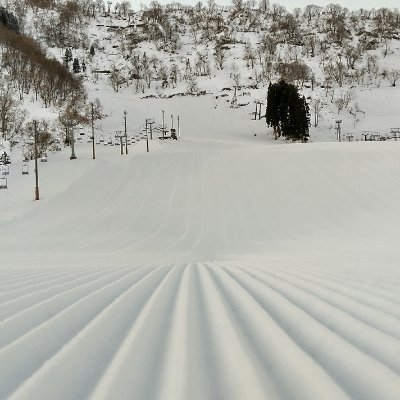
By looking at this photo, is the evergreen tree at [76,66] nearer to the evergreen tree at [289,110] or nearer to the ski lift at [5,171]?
the evergreen tree at [289,110]

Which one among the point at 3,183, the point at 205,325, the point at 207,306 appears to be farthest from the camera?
the point at 3,183

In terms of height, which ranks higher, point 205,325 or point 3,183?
point 3,183

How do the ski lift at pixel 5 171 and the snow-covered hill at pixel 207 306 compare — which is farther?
the ski lift at pixel 5 171

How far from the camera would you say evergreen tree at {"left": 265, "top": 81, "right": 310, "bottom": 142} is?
61.1 m

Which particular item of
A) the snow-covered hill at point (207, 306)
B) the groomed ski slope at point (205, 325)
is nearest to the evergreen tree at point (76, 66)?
the snow-covered hill at point (207, 306)

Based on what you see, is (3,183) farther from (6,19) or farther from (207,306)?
(6,19)

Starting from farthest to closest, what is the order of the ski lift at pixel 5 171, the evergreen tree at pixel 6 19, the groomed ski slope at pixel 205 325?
the evergreen tree at pixel 6 19 < the ski lift at pixel 5 171 < the groomed ski slope at pixel 205 325

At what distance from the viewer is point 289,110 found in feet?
203

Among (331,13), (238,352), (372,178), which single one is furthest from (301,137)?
(331,13)

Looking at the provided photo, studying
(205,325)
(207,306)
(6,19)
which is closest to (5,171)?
(207,306)

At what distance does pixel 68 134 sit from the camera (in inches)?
2201

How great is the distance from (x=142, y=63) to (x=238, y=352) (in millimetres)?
127134

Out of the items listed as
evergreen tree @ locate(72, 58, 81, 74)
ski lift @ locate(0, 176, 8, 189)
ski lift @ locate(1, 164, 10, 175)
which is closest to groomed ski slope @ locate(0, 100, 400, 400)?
ski lift @ locate(0, 176, 8, 189)

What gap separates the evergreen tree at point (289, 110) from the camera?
200 feet
